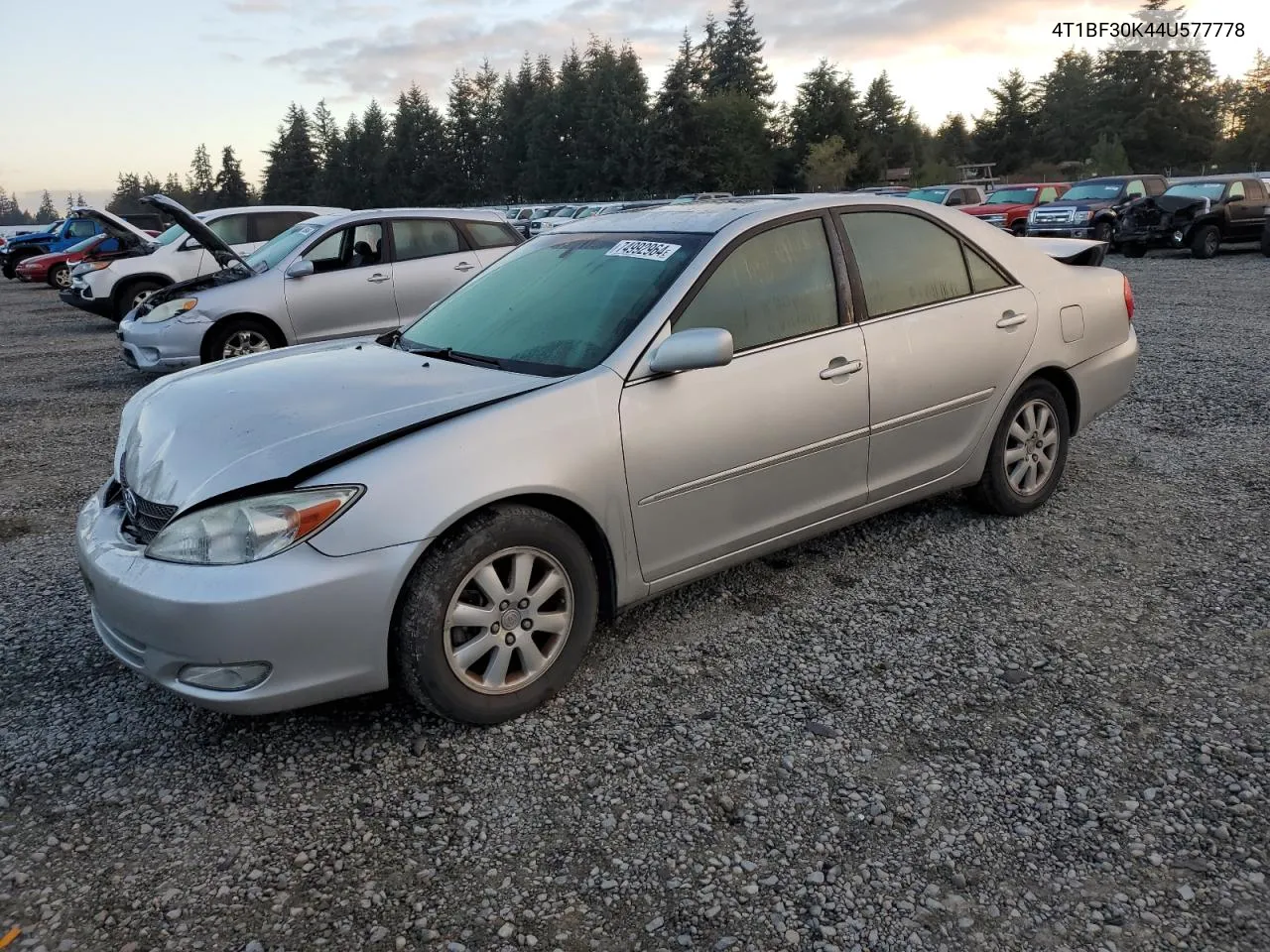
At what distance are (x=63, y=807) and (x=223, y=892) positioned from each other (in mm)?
721

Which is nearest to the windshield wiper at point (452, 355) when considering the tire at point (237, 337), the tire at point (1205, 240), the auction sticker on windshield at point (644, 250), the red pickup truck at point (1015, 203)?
the auction sticker on windshield at point (644, 250)

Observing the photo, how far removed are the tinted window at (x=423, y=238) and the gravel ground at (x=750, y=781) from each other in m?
5.46

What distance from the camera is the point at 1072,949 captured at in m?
2.15

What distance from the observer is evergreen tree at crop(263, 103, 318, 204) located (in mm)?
94375

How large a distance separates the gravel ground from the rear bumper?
2.57 feet

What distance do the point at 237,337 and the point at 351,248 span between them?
1342 mm

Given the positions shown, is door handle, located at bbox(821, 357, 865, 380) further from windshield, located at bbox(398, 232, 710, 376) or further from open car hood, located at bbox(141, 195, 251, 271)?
open car hood, located at bbox(141, 195, 251, 271)

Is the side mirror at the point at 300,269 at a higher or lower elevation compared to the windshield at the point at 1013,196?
lower

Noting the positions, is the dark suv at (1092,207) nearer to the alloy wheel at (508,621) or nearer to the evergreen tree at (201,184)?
the alloy wheel at (508,621)

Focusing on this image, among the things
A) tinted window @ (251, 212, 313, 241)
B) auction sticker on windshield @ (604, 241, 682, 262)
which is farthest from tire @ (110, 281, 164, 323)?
auction sticker on windshield @ (604, 241, 682, 262)

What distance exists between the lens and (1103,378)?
497 cm

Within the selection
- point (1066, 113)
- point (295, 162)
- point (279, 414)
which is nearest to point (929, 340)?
point (279, 414)

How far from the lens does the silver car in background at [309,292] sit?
28.3 feet

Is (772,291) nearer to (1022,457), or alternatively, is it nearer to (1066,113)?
(1022,457)
